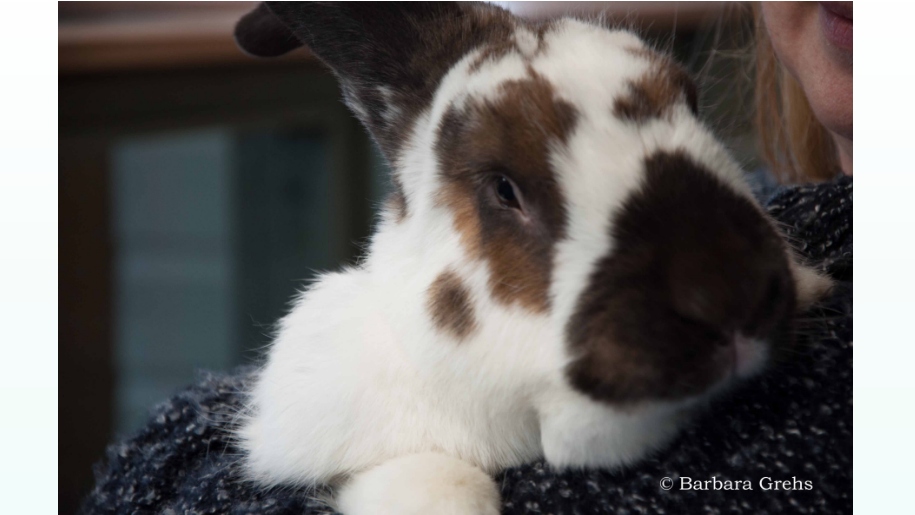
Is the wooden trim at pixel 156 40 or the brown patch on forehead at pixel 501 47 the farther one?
the wooden trim at pixel 156 40

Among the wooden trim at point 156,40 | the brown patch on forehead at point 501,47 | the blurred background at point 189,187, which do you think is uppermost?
the brown patch on forehead at point 501,47

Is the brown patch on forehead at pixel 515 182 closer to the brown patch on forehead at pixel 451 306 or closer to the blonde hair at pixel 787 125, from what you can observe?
the brown patch on forehead at pixel 451 306

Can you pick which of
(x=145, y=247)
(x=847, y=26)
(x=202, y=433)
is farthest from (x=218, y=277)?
(x=847, y=26)

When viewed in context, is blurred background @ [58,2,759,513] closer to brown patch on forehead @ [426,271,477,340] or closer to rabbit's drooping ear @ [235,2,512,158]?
rabbit's drooping ear @ [235,2,512,158]

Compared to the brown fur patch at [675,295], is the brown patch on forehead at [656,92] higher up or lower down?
higher up

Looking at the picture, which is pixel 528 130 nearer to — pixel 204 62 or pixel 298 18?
pixel 298 18

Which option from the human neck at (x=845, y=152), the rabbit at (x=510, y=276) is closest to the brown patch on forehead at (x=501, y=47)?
the rabbit at (x=510, y=276)

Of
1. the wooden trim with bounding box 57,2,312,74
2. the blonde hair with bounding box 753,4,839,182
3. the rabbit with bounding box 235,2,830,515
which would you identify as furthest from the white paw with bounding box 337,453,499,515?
the wooden trim with bounding box 57,2,312,74

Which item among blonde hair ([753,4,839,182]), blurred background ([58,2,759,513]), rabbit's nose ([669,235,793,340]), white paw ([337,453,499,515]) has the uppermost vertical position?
rabbit's nose ([669,235,793,340])
